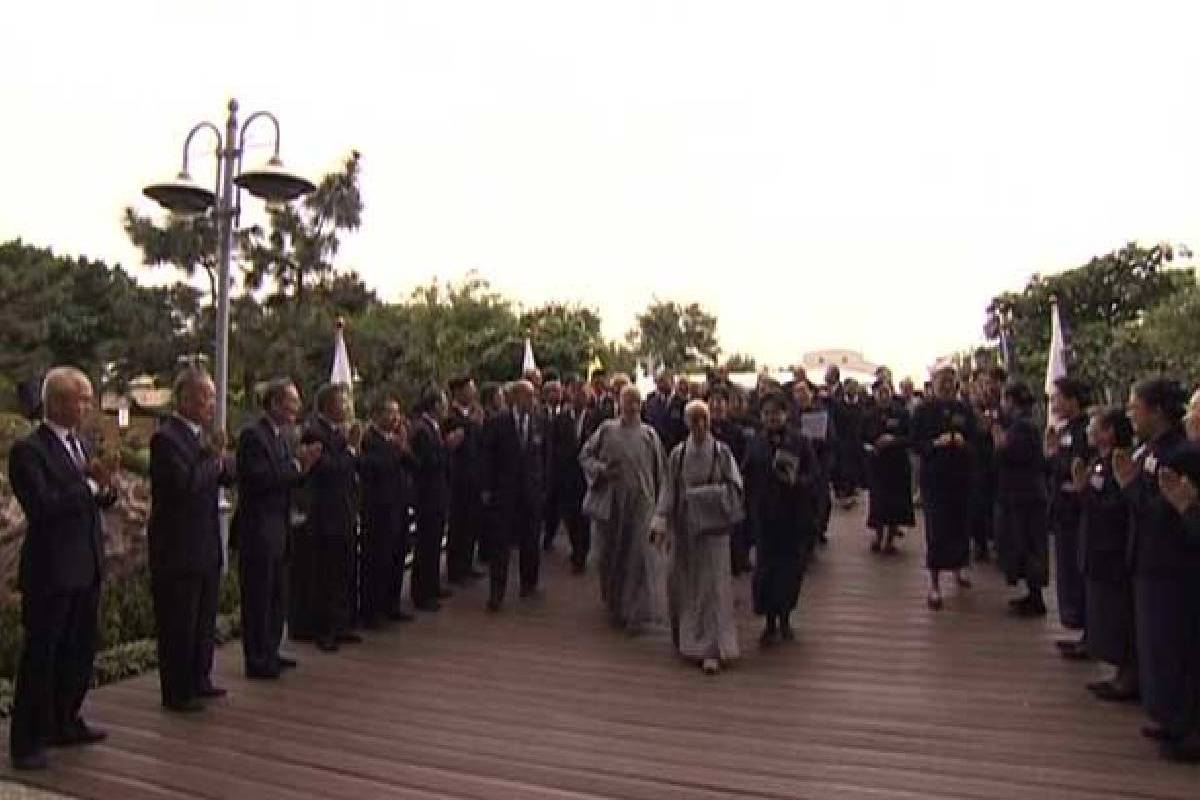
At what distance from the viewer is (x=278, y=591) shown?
20.8 feet

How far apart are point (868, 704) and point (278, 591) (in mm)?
3426

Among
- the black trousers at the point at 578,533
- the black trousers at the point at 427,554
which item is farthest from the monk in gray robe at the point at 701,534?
the black trousers at the point at 578,533

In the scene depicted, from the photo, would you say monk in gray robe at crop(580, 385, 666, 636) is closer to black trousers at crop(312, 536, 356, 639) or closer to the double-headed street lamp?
black trousers at crop(312, 536, 356, 639)

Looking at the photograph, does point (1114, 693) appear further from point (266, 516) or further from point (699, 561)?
point (266, 516)

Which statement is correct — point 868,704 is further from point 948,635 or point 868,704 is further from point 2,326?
point 2,326

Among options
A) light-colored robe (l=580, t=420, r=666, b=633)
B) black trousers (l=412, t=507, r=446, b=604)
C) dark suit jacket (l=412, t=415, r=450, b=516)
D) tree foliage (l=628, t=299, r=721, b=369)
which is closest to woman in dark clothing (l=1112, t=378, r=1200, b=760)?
light-colored robe (l=580, t=420, r=666, b=633)

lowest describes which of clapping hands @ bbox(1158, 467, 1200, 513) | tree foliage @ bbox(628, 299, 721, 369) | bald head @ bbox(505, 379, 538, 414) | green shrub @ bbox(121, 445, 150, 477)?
clapping hands @ bbox(1158, 467, 1200, 513)

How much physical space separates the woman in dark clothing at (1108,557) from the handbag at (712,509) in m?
1.98

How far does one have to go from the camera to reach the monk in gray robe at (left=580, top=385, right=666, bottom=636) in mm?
7664

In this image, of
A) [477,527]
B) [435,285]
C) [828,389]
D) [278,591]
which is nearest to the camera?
[278,591]

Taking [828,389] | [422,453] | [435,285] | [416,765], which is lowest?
[416,765]

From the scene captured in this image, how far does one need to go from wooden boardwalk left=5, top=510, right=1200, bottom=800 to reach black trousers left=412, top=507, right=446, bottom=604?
503 millimetres

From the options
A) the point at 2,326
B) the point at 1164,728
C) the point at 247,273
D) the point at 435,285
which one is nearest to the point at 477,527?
the point at 1164,728

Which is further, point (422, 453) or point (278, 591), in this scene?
point (422, 453)
